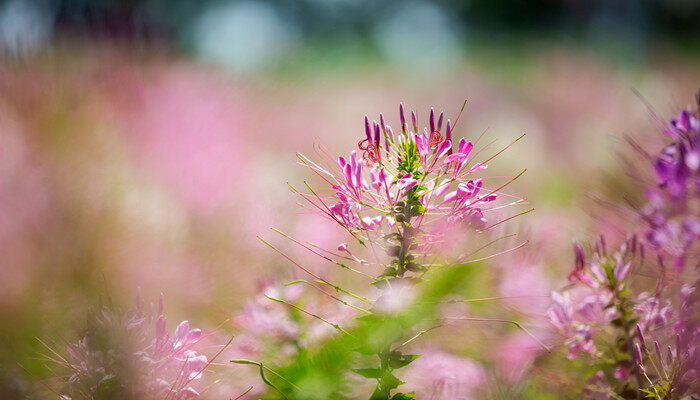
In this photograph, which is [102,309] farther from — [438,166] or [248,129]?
[248,129]

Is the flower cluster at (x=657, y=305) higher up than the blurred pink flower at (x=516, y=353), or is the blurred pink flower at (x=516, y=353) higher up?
the flower cluster at (x=657, y=305)

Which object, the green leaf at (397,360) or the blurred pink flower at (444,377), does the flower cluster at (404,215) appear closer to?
the green leaf at (397,360)

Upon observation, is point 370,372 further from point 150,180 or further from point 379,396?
point 150,180

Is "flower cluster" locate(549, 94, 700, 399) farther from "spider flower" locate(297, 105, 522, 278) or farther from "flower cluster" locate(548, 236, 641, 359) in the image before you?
"spider flower" locate(297, 105, 522, 278)

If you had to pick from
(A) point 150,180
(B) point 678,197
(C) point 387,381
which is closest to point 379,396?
(C) point 387,381

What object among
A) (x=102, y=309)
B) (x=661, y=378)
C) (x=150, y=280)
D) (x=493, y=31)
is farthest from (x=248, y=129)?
(x=493, y=31)

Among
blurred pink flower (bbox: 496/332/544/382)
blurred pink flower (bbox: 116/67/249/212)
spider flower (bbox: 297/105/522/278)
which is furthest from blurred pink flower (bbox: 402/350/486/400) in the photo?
blurred pink flower (bbox: 116/67/249/212)

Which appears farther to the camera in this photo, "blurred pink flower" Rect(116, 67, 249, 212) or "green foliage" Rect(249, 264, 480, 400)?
"blurred pink flower" Rect(116, 67, 249, 212)

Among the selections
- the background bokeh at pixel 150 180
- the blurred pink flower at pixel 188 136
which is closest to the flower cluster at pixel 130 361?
the background bokeh at pixel 150 180
